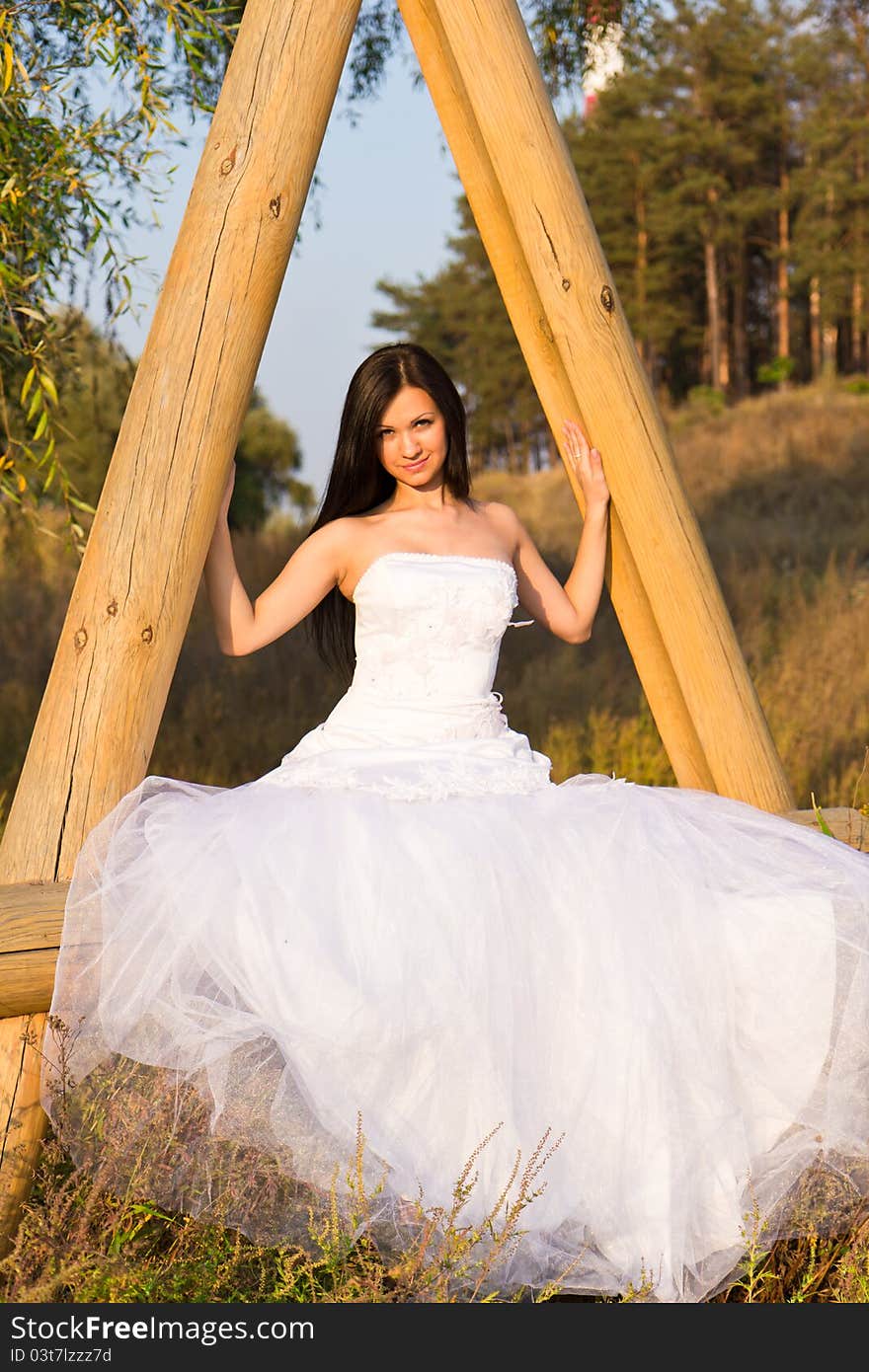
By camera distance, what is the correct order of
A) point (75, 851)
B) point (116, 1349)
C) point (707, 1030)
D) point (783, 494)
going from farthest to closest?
point (783, 494)
point (75, 851)
point (707, 1030)
point (116, 1349)

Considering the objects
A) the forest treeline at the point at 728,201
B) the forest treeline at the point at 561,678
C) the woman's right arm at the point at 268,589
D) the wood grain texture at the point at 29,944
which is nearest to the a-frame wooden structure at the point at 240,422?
the wood grain texture at the point at 29,944

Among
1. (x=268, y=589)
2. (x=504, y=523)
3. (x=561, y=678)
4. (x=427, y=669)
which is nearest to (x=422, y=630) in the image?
(x=427, y=669)

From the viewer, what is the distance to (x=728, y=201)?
98.8 feet

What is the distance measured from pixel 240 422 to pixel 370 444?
1.73 feet

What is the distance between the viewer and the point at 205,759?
22.7ft

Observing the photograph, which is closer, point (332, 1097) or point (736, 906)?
point (332, 1097)

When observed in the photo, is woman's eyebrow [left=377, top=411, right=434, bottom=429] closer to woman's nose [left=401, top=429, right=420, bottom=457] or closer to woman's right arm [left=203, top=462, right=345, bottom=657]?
woman's nose [left=401, top=429, right=420, bottom=457]

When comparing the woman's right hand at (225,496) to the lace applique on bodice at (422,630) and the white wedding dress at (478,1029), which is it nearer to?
the lace applique on bodice at (422,630)

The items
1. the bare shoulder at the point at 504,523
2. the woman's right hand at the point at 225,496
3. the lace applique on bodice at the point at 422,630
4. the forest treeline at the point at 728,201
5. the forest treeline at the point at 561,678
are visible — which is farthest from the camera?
the forest treeline at the point at 728,201

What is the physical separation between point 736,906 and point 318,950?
921mm

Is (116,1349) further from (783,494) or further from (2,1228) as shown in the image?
(783,494)

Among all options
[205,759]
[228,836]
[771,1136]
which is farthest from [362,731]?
[205,759]

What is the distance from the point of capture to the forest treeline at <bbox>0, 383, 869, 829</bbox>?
6.84 m

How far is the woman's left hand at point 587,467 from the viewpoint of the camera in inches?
150
